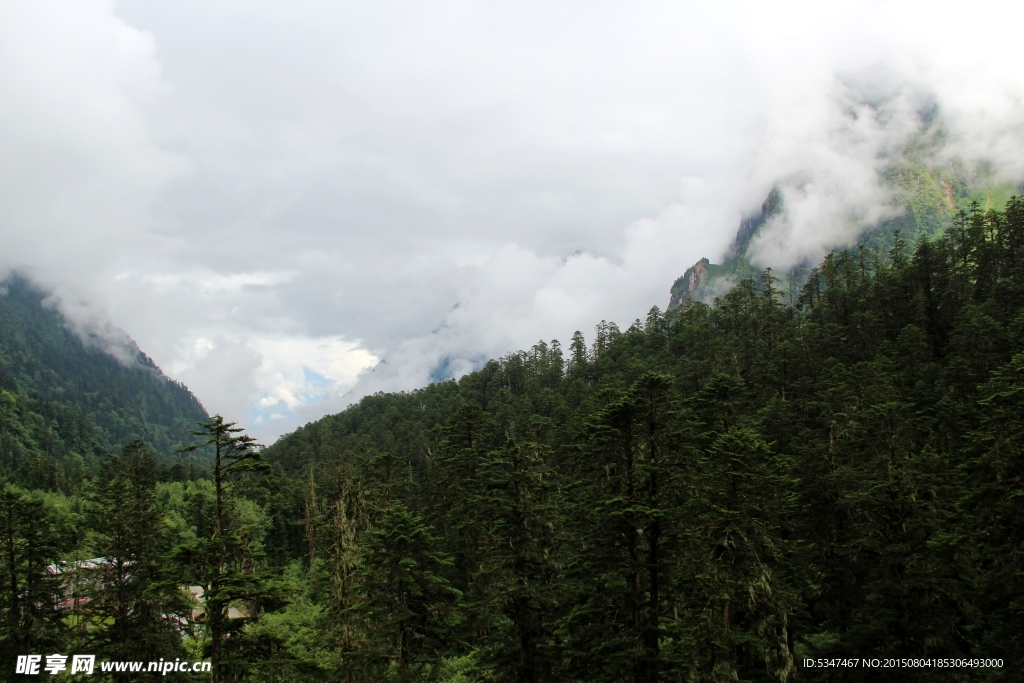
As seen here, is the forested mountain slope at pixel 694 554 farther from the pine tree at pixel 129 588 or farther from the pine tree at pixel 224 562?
the pine tree at pixel 129 588

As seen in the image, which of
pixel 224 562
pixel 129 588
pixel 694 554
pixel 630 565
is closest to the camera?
pixel 224 562

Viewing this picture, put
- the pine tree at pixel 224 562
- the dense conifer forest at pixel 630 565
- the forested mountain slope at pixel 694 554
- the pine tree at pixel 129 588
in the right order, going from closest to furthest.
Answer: the pine tree at pixel 224 562 < the dense conifer forest at pixel 630 565 < the forested mountain slope at pixel 694 554 < the pine tree at pixel 129 588

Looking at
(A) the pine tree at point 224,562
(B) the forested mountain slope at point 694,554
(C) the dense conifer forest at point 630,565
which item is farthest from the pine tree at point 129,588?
(B) the forested mountain slope at point 694,554

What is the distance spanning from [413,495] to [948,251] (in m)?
83.8

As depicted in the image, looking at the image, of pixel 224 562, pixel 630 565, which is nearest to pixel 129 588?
pixel 224 562

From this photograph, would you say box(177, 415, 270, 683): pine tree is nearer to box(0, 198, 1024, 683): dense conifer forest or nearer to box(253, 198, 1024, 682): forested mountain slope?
box(0, 198, 1024, 683): dense conifer forest

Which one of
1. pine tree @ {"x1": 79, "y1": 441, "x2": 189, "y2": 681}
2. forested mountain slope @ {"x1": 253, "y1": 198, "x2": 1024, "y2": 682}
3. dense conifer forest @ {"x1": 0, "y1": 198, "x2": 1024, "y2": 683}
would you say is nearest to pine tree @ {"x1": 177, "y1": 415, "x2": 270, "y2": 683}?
dense conifer forest @ {"x1": 0, "y1": 198, "x2": 1024, "y2": 683}

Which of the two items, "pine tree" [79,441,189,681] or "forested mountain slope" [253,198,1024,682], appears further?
"pine tree" [79,441,189,681]

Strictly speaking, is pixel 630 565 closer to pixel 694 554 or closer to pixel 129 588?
pixel 694 554

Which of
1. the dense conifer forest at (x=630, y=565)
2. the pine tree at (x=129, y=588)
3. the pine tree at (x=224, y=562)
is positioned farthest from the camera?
the pine tree at (x=129, y=588)

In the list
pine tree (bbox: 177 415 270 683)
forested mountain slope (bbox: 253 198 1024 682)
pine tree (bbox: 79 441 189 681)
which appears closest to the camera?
pine tree (bbox: 177 415 270 683)

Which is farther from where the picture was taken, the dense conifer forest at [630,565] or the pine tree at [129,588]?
the pine tree at [129,588]

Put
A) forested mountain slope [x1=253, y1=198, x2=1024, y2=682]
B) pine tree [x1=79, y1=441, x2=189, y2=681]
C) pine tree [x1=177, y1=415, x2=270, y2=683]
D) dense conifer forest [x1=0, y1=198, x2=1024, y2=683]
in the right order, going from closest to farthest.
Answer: pine tree [x1=177, y1=415, x2=270, y2=683]
dense conifer forest [x1=0, y1=198, x2=1024, y2=683]
forested mountain slope [x1=253, y1=198, x2=1024, y2=682]
pine tree [x1=79, y1=441, x2=189, y2=681]

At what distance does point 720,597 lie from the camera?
1923 cm
